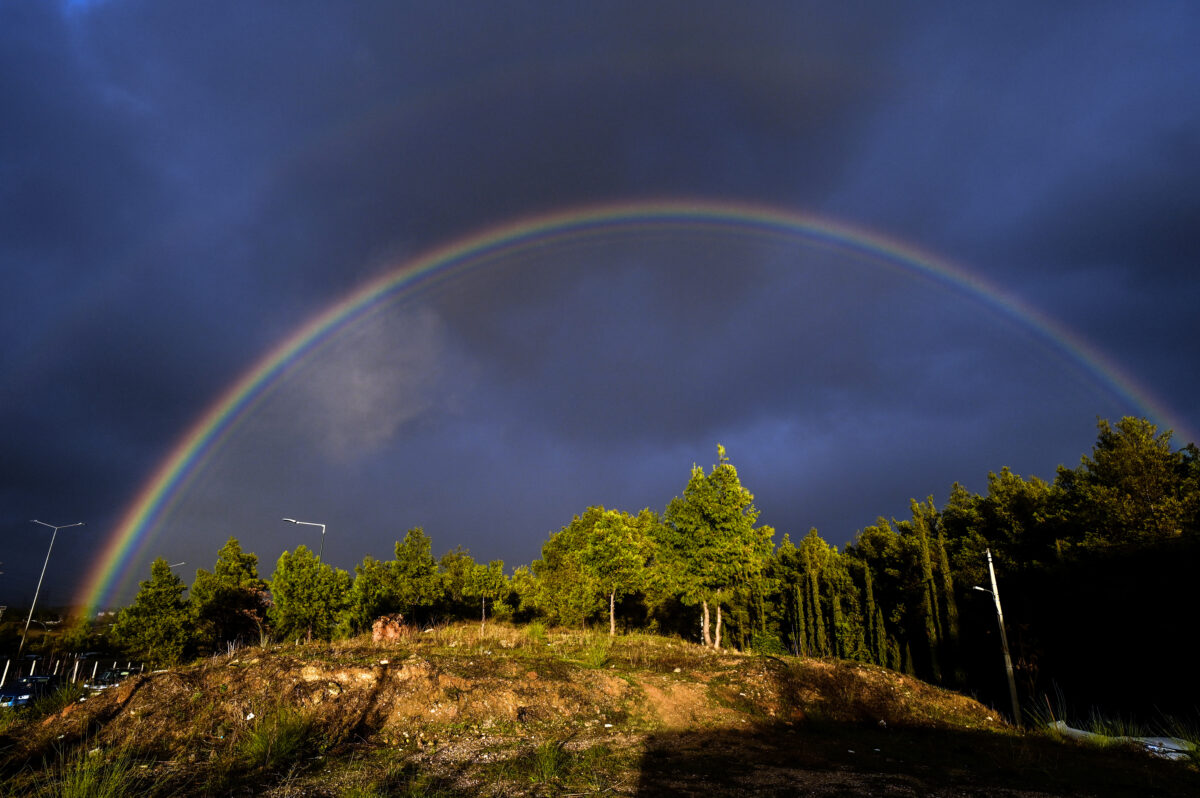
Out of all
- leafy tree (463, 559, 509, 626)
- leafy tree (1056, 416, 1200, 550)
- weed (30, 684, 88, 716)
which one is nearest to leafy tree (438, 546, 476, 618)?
leafy tree (463, 559, 509, 626)

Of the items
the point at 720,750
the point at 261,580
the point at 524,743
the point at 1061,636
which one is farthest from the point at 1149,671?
the point at 261,580

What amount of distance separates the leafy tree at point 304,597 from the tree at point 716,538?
17971mm

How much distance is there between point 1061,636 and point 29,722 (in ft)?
129

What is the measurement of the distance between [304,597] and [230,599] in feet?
30.0

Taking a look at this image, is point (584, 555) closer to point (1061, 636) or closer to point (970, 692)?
point (970, 692)

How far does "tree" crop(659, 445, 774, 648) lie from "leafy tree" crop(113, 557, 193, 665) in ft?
86.5

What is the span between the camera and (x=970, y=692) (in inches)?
1204

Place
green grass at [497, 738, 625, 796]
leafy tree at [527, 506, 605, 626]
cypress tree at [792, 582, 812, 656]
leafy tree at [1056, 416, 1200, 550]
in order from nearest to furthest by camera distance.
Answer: green grass at [497, 738, 625, 796] → leafy tree at [1056, 416, 1200, 550] → leafy tree at [527, 506, 605, 626] → cypress tree at [792, 582, 812, 656]

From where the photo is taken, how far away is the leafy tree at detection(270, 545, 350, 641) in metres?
29.6

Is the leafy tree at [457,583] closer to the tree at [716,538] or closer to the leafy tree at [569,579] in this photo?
the leafy tree at [569,579]

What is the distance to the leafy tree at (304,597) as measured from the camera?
2958 cm

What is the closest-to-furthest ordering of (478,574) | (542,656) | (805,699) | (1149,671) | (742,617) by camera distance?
(805,699)
(542,656)
(1149,671)
(478,574)
(742,617)

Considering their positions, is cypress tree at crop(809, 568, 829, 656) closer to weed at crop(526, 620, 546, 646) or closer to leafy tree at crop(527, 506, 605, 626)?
leafy tree at crop(527, 506, 605, 626)

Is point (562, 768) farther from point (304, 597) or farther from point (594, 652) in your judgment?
point (304, 597)
